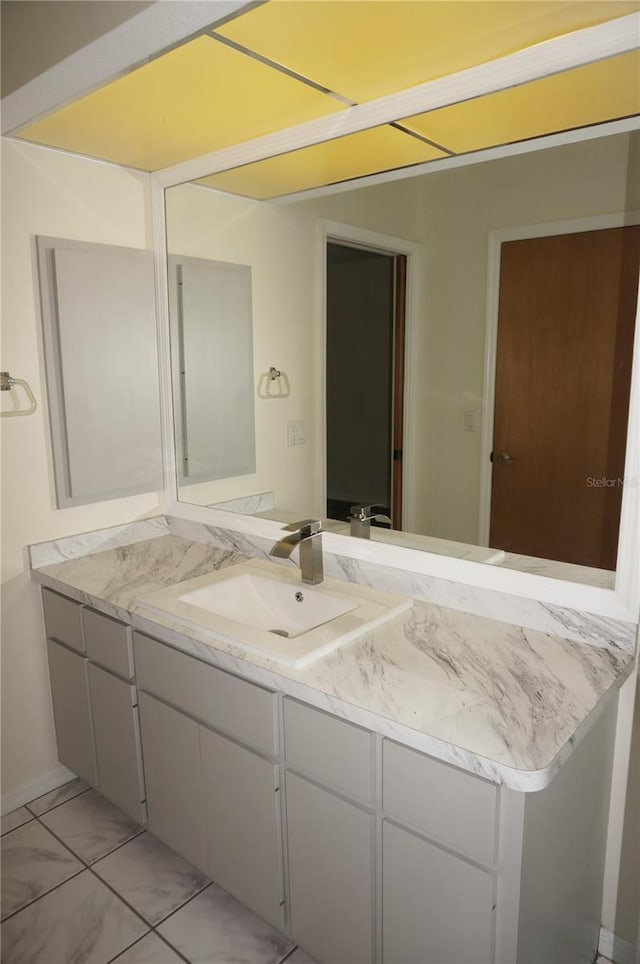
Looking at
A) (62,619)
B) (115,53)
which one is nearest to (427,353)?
(115,53)

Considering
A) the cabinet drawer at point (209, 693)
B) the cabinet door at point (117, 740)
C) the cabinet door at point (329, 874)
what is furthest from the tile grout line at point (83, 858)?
the cabinet door at point (329, 874)

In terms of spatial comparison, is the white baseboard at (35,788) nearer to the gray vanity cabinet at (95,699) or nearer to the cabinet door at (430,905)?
the gray vanity cabinet at (95,699)

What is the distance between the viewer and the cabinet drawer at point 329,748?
136 cm

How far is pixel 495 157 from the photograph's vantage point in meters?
1.69

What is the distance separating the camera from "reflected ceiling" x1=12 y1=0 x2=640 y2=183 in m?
1.29

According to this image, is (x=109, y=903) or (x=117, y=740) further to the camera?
(x=117, y=740)

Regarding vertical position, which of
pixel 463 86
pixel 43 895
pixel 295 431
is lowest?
pixel 43 895

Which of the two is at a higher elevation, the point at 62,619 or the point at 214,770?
the point at 62,619

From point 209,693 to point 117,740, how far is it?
598 millimetres

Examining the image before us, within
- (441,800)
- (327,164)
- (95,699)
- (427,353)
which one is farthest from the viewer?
(95,699)

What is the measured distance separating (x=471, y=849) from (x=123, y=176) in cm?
235

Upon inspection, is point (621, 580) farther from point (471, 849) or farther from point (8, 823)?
point (8, 823)

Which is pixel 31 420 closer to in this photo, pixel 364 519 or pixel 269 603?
pixel 269 603

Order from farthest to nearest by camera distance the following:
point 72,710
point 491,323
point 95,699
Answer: point 72,710 < point 95,699 < point 491,323
